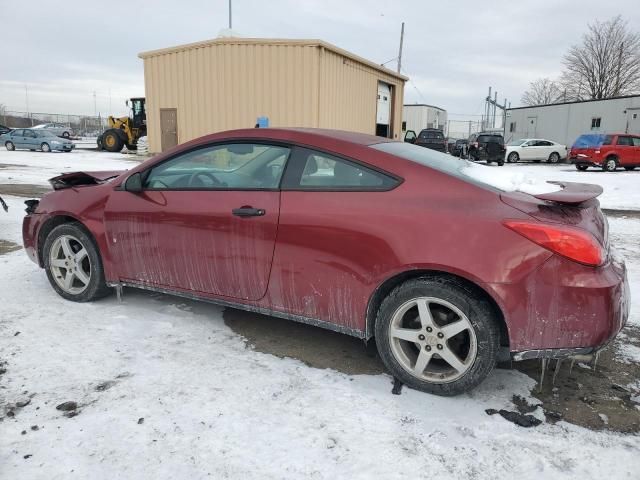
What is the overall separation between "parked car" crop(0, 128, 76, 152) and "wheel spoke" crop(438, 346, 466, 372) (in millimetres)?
27443

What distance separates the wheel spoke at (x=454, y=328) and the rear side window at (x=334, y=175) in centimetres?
80

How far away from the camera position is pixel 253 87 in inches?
621

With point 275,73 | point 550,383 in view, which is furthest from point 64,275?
point 275,73

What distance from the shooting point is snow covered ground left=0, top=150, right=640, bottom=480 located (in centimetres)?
214

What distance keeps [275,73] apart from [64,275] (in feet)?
41.0

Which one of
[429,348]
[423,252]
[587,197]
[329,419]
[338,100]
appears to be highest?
[338,100]

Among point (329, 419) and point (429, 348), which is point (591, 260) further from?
point (329, 419)

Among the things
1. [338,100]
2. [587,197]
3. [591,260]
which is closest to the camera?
[591,260]

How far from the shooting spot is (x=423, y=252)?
2596 millimetres

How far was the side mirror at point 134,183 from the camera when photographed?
360 centimetres

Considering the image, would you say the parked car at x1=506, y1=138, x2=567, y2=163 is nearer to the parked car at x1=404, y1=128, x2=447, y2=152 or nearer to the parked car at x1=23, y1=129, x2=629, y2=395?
the parked car at x1=404, y1=128, x2=447, y2=152

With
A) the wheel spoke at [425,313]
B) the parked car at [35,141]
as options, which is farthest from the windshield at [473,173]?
the parked car at [35,141]

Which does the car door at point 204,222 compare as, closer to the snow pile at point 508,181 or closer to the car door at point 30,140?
the snow pile at point 508,181

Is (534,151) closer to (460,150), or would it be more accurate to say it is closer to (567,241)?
(460,150)
